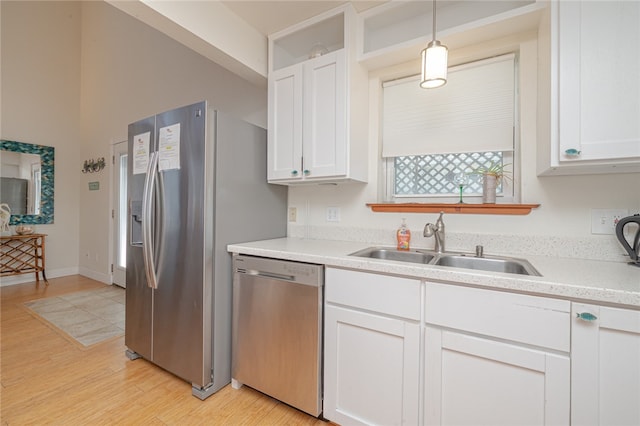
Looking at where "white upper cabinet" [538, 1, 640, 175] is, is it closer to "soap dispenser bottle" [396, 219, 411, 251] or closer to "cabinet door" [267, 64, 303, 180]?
"soap dispenser bottle" [396, 219, 411, 251]

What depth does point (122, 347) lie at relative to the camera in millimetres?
2301

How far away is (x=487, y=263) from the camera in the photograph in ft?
5.02

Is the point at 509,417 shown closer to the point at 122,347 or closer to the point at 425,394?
the point at 425,394

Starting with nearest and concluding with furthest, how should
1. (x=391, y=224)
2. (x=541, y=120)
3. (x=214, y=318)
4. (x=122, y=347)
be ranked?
(x=541, y=120), (x=214, y=318), (x=391, y=224), (x=122, y=347)

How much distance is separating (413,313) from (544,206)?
100 cm

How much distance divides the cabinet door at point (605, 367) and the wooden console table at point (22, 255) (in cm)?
589

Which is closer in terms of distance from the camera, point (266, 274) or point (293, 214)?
point (266, 274)

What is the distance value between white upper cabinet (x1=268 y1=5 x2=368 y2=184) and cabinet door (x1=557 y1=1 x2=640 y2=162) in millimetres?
1030

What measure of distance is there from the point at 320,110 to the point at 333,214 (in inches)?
30.3

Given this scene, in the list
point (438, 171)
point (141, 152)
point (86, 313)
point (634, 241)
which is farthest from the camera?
point (86, 313)

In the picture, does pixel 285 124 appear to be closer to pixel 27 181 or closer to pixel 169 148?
pixel 169 148

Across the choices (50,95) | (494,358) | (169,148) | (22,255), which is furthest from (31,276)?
(494,358)

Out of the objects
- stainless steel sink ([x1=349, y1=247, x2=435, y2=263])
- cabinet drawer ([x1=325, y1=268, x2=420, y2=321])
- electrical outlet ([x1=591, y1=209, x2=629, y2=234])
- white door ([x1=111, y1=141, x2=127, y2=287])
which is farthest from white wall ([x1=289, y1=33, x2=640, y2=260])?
white door ([x1=111, y1=141, x2=127, y2=287])

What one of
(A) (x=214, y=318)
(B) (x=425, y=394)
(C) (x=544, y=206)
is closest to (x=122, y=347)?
(A) (x=214, y=318)
